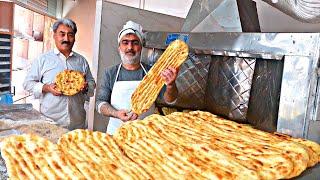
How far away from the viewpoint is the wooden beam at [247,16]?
187 cm

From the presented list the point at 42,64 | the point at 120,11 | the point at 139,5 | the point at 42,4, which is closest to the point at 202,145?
the point at 120,11

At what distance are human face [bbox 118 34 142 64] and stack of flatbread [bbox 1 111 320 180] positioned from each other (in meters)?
0.96

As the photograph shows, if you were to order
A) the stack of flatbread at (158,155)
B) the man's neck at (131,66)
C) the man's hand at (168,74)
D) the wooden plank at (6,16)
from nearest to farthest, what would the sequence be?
the stack of flatbread at (158,155) < the man's hand at (168,74) < the man's neck at (131,66) < the wooden plank at (6,16)

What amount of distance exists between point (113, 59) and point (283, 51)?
1479 millimetres

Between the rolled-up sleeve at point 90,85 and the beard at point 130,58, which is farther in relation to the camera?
the rolled-up sleeve at point 90,85

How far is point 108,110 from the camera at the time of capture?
201 centimetres

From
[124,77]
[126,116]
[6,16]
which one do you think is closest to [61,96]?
[124,77]

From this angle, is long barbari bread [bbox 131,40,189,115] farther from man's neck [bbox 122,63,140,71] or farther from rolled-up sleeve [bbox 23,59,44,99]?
rolled-up sleeve [bbox 23,59,44,99]

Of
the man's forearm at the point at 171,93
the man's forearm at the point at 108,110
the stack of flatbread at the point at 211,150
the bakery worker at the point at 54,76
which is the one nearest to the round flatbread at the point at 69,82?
the bakery worker at the point at 54,76

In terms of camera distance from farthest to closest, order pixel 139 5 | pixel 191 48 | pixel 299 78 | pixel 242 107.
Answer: pixel 139 5
pixel 191 48
pixel 242 107
pixel 299 78

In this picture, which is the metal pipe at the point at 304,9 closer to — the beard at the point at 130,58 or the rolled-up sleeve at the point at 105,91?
the beard at the point at 130,58

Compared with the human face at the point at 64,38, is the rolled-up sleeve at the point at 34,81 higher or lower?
lower

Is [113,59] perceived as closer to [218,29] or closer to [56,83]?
[56,83]

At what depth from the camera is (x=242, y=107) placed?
5.33 ft
